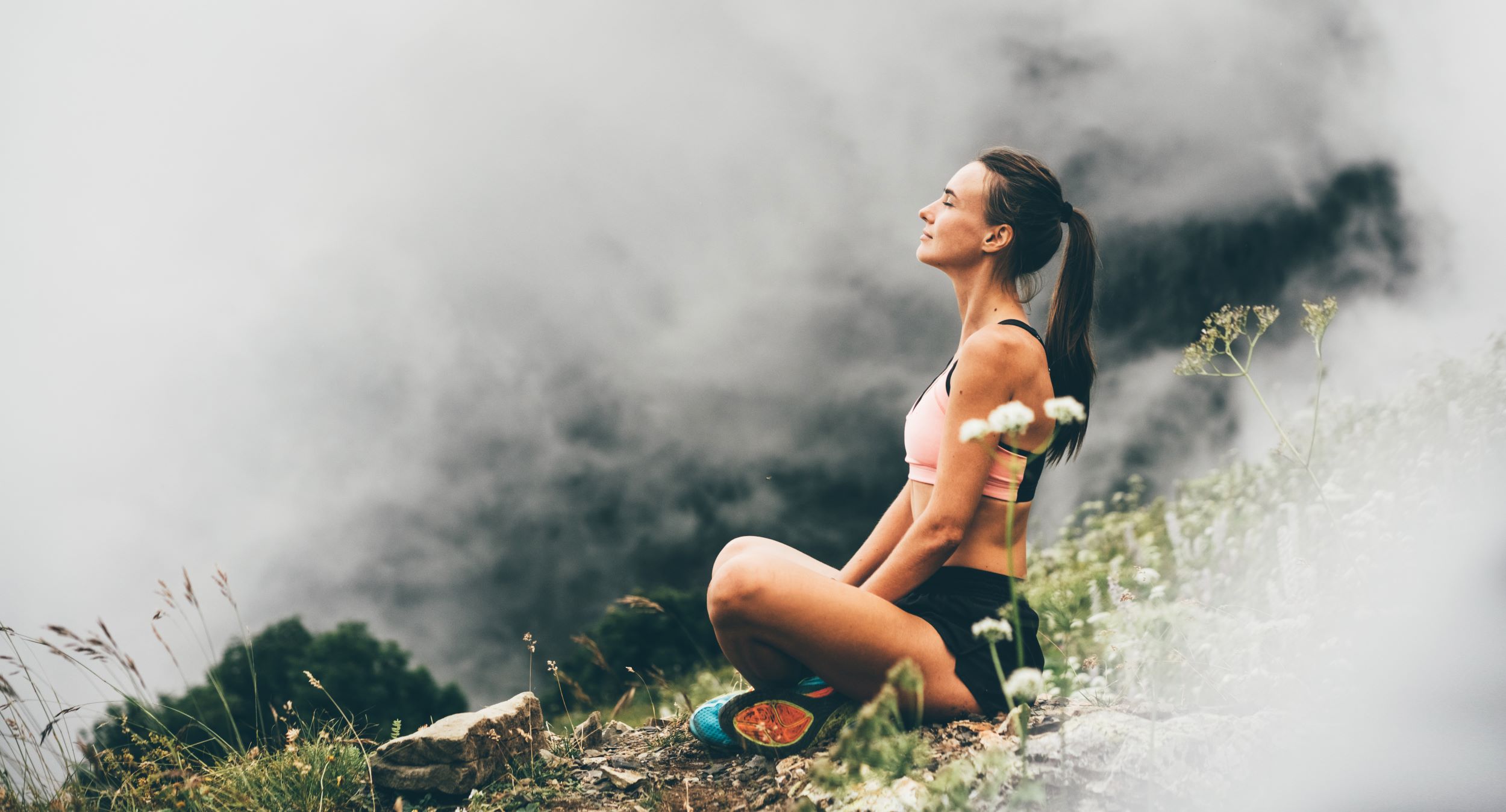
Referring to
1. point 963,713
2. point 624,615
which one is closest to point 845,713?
point 963,713

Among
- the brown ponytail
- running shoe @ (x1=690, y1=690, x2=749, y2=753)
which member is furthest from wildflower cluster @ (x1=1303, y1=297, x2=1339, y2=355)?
running shoe @ (x1=690, y1=690, x2=749, y2=753)

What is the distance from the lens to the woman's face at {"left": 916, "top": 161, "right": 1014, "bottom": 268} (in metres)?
3.60

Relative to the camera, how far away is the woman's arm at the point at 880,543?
3967 millimetres

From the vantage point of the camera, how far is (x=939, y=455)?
3338 millimetres

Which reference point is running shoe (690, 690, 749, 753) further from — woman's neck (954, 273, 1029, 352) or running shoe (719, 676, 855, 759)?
woman's neck (954, 273, 1029, 352)

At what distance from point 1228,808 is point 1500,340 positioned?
A: 3541 mm

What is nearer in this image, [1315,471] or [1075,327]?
[1075,327]

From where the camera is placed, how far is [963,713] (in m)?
3.43

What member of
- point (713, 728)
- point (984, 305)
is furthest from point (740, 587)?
point (984, 305)

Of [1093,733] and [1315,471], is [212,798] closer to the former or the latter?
[1093,733]

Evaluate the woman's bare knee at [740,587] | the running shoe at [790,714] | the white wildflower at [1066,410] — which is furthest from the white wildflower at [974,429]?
the running shoe at [790,714]

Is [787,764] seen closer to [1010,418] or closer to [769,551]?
[769,551]

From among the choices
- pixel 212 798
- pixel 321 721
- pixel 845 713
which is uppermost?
pixel 845 713

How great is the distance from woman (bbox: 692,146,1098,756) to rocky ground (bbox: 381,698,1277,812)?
0.16 m
